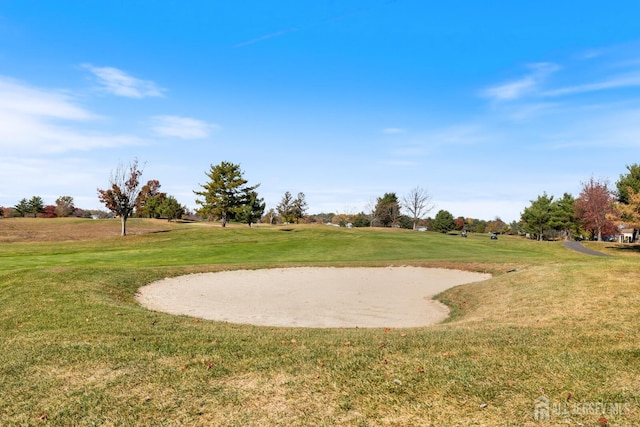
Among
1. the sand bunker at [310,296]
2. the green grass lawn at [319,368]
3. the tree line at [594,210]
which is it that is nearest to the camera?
the green grass lawn at [319,368]

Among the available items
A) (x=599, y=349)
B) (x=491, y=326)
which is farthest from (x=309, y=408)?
(x=491, y=326)

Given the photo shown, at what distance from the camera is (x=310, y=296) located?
677 inches

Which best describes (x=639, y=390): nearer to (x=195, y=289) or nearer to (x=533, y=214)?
(x=195, y=289)

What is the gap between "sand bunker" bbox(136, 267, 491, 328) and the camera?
13320mm

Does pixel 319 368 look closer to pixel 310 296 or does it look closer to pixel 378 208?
pixel 310 296

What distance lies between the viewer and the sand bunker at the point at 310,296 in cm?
1332

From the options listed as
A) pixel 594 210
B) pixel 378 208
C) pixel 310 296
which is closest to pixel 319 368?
pixel 310 296

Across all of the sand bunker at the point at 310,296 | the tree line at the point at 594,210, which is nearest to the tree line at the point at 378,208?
the tree line at the point at 594,210

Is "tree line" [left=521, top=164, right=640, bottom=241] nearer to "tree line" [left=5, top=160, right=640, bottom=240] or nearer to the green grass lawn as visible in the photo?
"tree line" [left=5, top=160, right=640, bottom=240]

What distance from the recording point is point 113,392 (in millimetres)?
5648

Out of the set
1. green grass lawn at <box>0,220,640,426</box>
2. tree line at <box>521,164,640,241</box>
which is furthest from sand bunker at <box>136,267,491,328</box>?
tree line at <box>521,164,640,241</box>

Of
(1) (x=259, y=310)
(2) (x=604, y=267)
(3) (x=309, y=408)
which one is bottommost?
(1) (x=259, y=310)

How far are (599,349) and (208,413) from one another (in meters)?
6.97

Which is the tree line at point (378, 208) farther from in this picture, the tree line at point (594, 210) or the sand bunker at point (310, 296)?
the sand bunker at point (310, 296)
